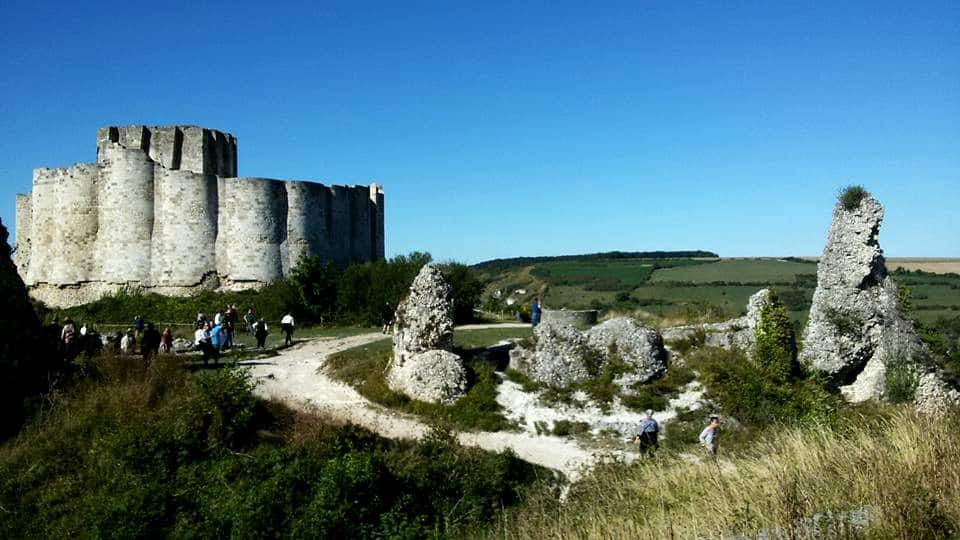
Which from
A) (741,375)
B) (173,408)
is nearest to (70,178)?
(173,408)

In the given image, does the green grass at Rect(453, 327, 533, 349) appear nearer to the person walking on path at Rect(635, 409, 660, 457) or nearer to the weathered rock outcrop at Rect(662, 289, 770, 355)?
the weathered rock outcrop at Rect(662, 289, 770, 355)

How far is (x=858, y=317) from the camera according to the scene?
56.6 ft

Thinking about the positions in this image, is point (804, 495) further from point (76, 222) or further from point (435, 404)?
point (76, 222)

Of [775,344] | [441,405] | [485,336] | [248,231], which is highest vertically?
[248,231]

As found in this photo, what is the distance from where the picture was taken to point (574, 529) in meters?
7.36

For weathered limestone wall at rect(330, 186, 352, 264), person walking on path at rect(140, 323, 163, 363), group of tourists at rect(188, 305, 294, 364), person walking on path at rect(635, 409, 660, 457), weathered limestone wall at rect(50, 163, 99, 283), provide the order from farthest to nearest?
weathered limestone wall at rect(330, 186, 352, 264), weathered limestone wall at rect(50, 163, 99, 283), group of tourists at rect(188, 305, 294, 364), person walking on path at rect(140, 323, 163, 363), person walking on path at rect(635, 409, 660, 457)

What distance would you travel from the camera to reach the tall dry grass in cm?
543

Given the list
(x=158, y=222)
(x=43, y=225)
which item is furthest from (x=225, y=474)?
(x=43, y=225)

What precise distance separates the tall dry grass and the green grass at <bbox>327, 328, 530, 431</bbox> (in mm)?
7664

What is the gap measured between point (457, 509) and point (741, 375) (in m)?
8.68

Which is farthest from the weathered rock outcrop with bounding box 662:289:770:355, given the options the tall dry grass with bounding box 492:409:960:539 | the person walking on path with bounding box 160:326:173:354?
the person walking on path with bounding box 160:326:173:354

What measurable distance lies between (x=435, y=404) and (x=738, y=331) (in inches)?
338

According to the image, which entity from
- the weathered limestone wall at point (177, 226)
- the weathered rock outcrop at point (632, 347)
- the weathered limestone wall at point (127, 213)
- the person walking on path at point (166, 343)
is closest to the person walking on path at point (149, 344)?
the person walking on path at point (166, 343)

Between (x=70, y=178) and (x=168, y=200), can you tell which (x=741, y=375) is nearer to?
(x=168, y=200)
